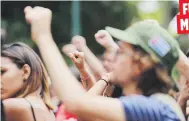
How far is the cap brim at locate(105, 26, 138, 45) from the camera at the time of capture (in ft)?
11.7

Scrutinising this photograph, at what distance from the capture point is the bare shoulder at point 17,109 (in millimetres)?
3680

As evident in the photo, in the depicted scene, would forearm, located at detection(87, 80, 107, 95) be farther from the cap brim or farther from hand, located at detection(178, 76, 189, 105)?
hand, located at detection(178, 76, 189, 105)

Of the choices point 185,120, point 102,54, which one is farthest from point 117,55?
point 185,120

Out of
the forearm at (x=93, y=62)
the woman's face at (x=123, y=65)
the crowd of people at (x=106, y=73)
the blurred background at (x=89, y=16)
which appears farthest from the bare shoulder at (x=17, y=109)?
the woman's face at (x=123, y=65)

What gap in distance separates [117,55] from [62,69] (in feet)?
1.63

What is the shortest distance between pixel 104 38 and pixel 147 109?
1.96 feet

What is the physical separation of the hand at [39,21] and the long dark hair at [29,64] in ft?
0.52

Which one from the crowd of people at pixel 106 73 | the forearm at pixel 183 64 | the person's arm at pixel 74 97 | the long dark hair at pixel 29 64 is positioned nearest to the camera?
the person's arm at pixel 74 97

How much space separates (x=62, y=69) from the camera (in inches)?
129

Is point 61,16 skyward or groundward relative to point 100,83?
skyward

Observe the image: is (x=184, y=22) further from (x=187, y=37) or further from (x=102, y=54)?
(x=102, y=54)

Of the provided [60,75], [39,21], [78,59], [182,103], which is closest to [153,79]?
[182,103]

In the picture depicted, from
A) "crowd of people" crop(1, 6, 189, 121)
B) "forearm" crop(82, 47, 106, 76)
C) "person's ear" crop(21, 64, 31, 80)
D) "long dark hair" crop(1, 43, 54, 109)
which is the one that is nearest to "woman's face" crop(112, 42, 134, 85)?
"crowd of people" crop(1, 6, 189, 121)

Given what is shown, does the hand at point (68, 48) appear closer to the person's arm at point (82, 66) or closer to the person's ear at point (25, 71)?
the person's arm at point (82, 66)
